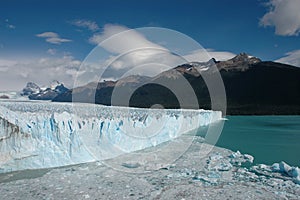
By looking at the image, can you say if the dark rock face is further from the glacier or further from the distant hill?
the glacier

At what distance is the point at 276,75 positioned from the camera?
61.8 metres

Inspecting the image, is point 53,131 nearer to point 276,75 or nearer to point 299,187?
point 299,187

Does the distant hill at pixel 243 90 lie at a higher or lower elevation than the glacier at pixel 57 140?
higher

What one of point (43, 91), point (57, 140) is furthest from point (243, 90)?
point (43, 91)

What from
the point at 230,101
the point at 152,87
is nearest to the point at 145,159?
the point at 230,101

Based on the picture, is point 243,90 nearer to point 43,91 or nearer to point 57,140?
point 57,140

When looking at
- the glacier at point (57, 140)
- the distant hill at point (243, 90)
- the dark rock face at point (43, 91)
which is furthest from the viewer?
the dark rock face at point (43, 91)

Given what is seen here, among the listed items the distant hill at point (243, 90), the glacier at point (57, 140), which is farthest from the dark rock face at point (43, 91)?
A: the glacier at point (57, 140)

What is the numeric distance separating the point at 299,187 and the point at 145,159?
352 centimetres

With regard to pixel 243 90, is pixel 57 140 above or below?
below

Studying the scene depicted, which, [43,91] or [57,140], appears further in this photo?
[43,91]

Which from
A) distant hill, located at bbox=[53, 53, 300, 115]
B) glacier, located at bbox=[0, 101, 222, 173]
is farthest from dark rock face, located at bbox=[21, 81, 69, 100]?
glacier, located at bbox=[0, 101, 222, 173]

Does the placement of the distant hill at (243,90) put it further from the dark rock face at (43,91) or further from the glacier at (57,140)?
the glacier at (57,140)

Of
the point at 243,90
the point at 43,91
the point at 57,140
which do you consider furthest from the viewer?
the point at 43,91
